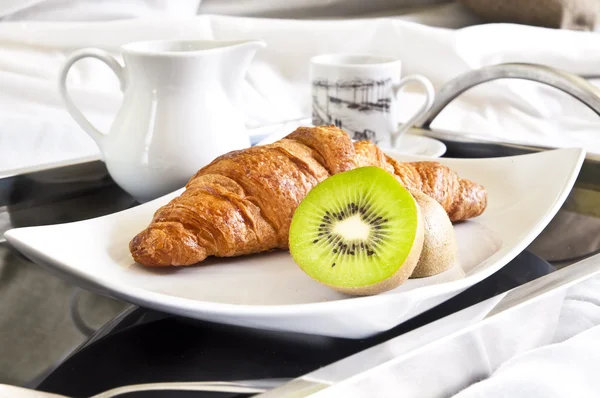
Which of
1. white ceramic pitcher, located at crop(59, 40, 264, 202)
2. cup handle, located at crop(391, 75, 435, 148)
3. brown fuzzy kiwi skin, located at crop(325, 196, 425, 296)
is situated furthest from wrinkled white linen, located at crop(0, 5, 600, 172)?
brown fuzzy kiwi skin, located at crop(325, 196, 425, 296)

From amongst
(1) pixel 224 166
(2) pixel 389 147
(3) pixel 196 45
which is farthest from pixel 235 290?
(2) pixel 389 147

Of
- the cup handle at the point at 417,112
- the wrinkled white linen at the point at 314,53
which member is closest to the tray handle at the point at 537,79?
the cup handle at the point at 417,112

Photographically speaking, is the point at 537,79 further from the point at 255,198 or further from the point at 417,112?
the point at 255,198

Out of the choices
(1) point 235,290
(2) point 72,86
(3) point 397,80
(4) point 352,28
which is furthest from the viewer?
(4) point 352,28

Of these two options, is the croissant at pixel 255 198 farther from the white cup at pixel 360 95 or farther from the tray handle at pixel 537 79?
the tray handle at pixel 537 79

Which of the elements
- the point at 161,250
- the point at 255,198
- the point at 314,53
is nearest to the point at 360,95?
the point at 255,198

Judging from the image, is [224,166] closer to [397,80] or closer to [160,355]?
[160,355]
